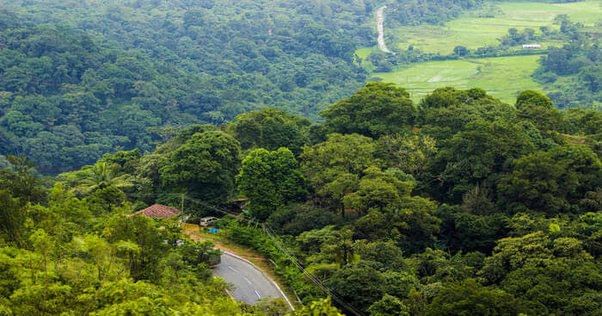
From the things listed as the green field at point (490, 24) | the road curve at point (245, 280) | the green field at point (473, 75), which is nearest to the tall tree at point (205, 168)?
the road curve at point (245, 280)

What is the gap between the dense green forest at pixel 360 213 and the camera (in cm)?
2017

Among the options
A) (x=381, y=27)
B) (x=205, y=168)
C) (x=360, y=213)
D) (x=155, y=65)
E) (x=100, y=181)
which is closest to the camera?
(x=360, y=213)

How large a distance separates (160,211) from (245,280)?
6580 millimetres

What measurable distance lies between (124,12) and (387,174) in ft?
310

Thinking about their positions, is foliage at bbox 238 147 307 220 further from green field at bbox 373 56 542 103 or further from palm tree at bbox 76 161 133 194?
green field at bbox 373 56 542 103

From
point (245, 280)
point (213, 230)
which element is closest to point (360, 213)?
point (245, 280)

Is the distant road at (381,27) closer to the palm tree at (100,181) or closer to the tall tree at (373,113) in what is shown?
the tall tree at (373,113)

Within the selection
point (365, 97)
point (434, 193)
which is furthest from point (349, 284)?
point (365, 97)

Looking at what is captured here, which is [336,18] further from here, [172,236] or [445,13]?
[172,236]

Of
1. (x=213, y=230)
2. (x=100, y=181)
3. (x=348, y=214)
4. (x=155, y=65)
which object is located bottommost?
(x=155, y=65)

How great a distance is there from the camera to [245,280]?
96.3 ft

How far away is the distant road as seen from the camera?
112 m

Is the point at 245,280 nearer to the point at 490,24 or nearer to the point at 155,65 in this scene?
the point at 155,65

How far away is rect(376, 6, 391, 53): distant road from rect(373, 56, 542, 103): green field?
12.0m
